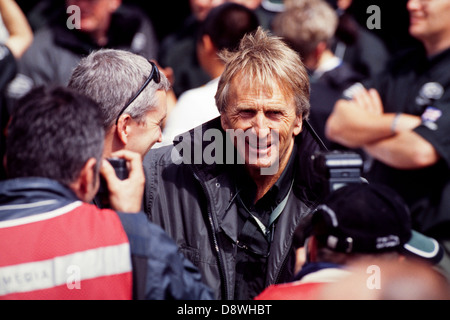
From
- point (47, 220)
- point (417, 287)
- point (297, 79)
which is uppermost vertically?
point (297, 79)

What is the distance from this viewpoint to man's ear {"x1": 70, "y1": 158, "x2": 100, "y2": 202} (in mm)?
2102

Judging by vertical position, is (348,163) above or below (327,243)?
above

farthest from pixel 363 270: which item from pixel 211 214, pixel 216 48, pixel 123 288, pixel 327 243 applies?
pixel 216 48

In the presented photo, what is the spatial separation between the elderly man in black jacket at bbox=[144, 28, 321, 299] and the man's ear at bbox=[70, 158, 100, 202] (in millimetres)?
756

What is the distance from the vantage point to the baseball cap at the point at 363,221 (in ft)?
6.71

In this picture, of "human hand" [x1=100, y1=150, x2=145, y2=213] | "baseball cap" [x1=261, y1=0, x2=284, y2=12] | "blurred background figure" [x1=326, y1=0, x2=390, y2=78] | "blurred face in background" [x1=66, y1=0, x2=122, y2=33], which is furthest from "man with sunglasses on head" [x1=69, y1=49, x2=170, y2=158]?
"baseball cap" [x1=261, y1=0, x2=284, y2=12]

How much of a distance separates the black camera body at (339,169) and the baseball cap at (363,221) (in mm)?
124

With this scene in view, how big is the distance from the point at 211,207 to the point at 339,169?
710 millimetres

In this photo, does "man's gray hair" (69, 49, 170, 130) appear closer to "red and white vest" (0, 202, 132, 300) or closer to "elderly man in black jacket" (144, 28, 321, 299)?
"elderly man in black jacket" (144, 28, 321, 299)

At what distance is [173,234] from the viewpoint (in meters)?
2.86

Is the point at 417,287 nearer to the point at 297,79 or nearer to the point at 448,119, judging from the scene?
the point at 297,79

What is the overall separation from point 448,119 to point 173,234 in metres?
1.78

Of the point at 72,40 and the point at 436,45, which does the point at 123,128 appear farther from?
the point at 72,40

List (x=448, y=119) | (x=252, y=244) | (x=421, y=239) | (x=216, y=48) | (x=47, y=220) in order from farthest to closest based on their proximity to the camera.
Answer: (x=216, y=48)
(x=448, y=119)
(x=252, y=244)
(x=421, y=239)
(x=47, y=220)
